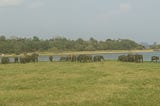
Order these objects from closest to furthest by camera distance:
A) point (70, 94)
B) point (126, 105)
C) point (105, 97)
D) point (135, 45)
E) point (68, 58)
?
point (126, 105), point (105, 97), point (70, 94), point (68, 58), point (135, 45)

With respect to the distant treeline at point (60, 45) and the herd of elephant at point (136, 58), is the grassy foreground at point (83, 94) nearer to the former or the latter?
the herd of elephant at point (136, 58)

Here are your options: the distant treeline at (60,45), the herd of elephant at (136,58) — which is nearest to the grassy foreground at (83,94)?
the herd of elephant at (136,58)

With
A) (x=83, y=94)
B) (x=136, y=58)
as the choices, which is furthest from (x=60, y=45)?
(x=83, y=94)

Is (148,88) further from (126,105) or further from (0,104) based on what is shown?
(0,104)

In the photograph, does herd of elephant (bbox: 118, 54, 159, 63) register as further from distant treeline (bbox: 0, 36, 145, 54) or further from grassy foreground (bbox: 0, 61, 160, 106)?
distant treeline (bbox: 0, 36, 145, 54)

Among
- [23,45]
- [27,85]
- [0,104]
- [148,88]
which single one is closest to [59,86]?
[27,85]

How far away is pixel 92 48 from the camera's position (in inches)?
4491

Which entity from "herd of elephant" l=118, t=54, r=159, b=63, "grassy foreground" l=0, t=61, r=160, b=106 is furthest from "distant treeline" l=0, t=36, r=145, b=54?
"grassy foreground" l=0, t=61, r=160, b=106

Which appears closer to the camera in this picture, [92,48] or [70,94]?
[70,94]

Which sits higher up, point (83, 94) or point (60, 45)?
point (60, 45)

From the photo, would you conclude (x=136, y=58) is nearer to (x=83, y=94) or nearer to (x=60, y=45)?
(x=83, y=94)

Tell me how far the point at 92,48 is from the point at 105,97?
97325mm

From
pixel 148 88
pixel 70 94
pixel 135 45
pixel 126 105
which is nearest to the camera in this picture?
pixel 126 105

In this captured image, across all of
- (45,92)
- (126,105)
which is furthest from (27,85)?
(126,105)
